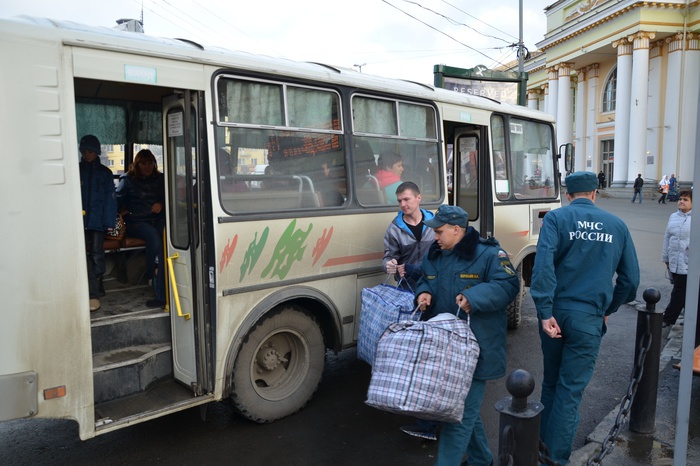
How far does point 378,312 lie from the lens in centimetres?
439

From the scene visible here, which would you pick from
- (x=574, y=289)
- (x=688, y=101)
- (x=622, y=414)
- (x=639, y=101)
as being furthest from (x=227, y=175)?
(x=688, y=101)

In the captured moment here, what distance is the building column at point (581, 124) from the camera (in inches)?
1661

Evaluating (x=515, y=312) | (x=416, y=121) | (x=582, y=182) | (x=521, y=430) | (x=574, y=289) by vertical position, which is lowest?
(x=515, y=312)

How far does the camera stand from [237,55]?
13.8 feet

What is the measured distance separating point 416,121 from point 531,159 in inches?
101

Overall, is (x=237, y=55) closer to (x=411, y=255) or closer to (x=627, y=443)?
(x=411, y=255)

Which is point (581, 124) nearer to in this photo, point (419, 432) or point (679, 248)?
point (679, 248)

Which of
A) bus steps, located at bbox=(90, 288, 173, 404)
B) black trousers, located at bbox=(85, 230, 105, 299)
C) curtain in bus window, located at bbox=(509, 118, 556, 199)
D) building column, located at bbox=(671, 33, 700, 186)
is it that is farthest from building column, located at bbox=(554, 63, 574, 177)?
bus steps, located at bbox=(90, 288, 173, 404)

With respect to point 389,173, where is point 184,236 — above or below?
below

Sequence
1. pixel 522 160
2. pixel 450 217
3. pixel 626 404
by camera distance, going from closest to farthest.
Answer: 1. pixel 450 217
2. pixel 626 404
3. pixel 522 160

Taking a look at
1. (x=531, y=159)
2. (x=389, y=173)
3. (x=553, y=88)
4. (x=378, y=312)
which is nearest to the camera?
(x=378, y=312)

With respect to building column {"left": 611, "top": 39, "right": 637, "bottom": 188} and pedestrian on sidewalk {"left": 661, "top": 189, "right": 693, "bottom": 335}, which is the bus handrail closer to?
pedestrian on sidewalk {"left": 661, "top": 189, "right": 693, "bottom": 335}

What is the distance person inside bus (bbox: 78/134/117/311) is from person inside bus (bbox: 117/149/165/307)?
23.1 inches

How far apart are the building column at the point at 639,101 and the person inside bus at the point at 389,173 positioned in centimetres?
3300
